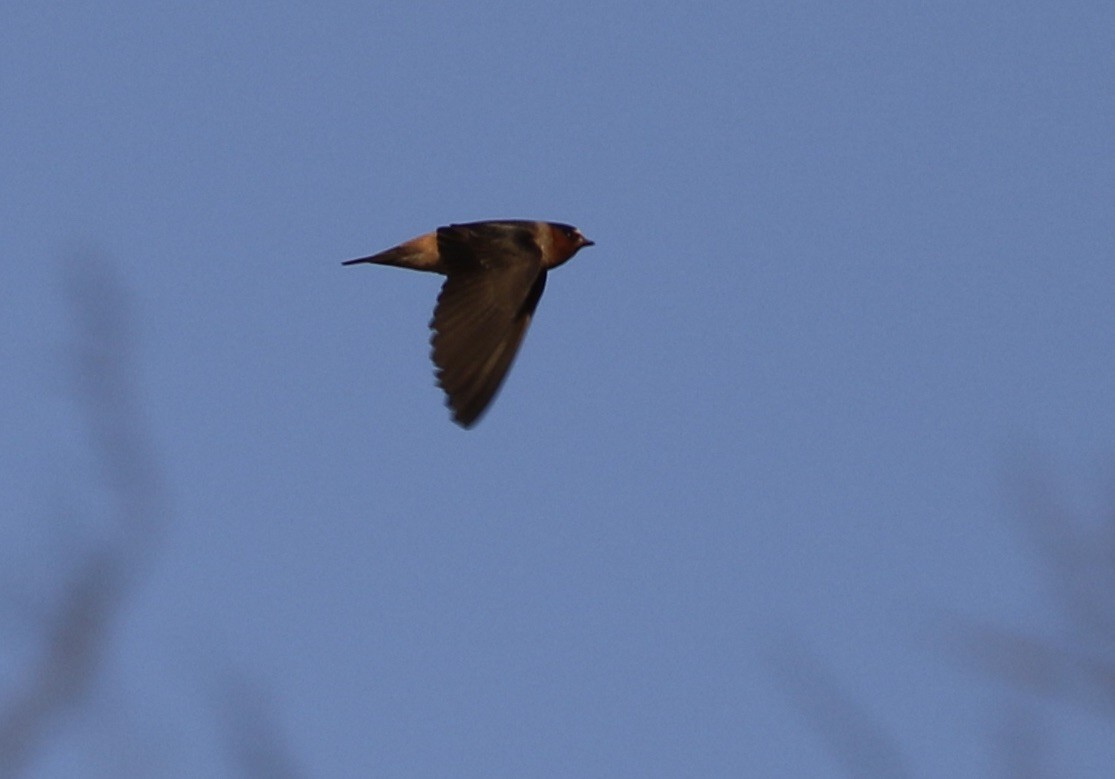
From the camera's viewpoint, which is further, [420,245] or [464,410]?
[420,245]

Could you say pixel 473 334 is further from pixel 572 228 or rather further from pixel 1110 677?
pixel 1110 677

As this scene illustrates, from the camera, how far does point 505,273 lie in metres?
13.1

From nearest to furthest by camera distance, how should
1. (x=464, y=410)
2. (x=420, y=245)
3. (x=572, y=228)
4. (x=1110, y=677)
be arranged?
(x=1110, y=677)
(x=464, y=410)
(x=420, y=245)
(x=572, y=228)

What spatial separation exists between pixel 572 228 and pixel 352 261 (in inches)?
57.4

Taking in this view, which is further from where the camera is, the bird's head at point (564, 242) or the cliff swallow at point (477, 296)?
the bird's head at point (564, 242)

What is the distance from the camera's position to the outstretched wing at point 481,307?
12570mm

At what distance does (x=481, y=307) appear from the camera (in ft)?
42.4

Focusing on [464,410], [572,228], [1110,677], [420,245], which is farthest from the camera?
[572,228]

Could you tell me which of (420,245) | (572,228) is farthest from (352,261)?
(572,228)

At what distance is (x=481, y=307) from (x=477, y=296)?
9 cm

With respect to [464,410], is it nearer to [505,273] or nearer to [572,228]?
[505,273]

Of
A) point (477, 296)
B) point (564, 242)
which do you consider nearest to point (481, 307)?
point (477, 296)

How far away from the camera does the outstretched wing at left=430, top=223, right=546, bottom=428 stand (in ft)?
41.2

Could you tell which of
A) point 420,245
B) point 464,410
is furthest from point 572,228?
point 464,410
